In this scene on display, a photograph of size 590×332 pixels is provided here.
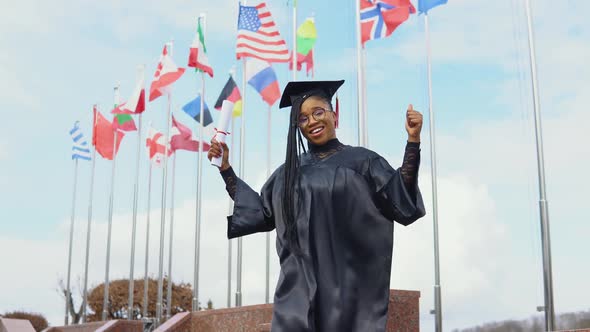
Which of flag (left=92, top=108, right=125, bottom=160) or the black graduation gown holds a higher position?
flag (left=92, top=108, right=125, bottom=160)

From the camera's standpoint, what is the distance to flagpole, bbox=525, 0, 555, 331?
13391 millimetres

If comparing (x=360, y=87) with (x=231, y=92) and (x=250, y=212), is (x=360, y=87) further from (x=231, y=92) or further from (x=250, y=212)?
(x=250, y=212)

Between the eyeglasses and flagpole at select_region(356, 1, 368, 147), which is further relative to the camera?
flagpole at select_region(356, 1, 368, 147)

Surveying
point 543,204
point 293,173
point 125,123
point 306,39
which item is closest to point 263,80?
point 306,39

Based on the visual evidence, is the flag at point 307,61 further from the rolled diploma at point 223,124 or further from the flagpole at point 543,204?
the rolled diploma at point 223,124

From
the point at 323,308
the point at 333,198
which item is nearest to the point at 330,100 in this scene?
the point at 333,198

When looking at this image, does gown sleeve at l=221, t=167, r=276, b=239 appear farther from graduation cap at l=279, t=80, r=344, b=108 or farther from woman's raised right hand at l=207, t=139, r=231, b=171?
graduation cap at l=279, t=80, r=344, b=108

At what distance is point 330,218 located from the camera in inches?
186

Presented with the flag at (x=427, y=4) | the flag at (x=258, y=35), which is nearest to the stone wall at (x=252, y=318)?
the flag at (x=258, y=35)

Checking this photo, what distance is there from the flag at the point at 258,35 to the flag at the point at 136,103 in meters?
6.15

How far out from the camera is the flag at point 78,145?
26.9 metres

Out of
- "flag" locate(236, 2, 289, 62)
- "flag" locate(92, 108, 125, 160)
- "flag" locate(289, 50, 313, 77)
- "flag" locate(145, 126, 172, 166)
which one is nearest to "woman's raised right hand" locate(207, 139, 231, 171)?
"flag" locate(236, 2, 289, 62)

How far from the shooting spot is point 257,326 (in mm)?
11250

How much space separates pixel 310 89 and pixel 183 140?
1894 centimetres
